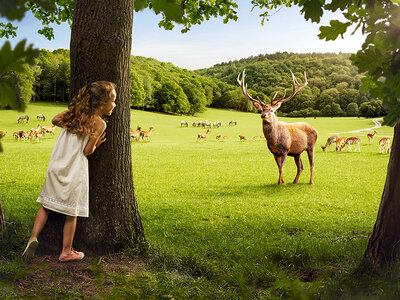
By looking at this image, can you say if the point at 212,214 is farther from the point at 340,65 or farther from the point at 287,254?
the point at 340,65

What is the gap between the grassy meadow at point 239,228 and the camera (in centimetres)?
244

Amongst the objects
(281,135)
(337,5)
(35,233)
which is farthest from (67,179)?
(281,135)

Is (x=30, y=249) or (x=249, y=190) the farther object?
(x=249, y=190)

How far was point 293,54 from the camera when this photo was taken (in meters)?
103

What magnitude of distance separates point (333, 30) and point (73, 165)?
2383 millimetres

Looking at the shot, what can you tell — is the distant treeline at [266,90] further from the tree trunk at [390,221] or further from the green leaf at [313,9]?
the green leaf at [313,9]

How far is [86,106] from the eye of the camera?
9.89ft

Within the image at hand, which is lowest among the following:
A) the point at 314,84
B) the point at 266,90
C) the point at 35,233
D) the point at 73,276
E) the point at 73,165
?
the point at 73,276

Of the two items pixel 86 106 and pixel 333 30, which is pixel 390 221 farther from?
pixel 86 106

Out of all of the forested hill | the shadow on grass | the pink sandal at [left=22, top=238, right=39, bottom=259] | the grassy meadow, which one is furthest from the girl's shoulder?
the forested hill

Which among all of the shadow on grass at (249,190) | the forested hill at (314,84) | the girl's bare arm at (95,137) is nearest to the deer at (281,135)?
the shadow on grass at (249,190)

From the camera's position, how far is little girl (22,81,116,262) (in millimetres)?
2941

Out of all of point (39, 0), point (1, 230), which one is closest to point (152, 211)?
point (1, 230)

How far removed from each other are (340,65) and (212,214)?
8602cm
